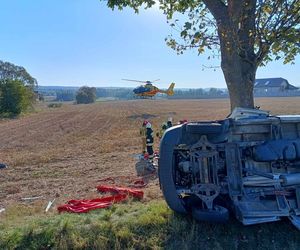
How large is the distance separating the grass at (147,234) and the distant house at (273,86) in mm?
90323

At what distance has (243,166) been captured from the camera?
3.64m

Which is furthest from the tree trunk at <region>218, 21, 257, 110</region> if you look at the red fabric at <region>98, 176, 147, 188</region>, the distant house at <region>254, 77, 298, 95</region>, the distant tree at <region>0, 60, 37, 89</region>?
the distant house at <region>254, 77, 298, 95</region>

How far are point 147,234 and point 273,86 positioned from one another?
95555 mm

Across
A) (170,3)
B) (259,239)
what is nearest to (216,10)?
(170,3)

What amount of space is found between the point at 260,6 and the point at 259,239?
12.3 ft

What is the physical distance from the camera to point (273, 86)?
90.8 metres

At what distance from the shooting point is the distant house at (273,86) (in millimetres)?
89025

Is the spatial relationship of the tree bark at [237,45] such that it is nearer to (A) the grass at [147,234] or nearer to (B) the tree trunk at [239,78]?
(B) the tree trunk at [239,78]

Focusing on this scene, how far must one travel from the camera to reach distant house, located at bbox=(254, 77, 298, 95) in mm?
89025

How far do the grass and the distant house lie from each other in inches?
3556

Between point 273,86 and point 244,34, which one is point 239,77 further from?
point 273,86

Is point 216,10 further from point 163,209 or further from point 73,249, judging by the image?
point 73,249

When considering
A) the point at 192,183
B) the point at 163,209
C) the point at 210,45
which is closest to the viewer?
the point at 192,183

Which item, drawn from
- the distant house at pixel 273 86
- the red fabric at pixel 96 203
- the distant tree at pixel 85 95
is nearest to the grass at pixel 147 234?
the red fabric at pixel 96 203
